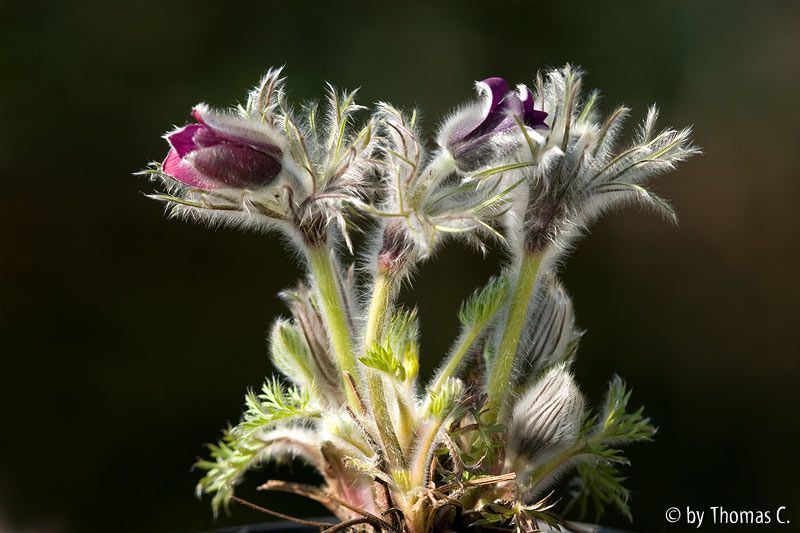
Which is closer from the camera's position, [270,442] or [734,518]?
[270,442]

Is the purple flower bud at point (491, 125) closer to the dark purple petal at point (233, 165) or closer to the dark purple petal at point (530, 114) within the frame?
the dark purple petal at point (530, 114)

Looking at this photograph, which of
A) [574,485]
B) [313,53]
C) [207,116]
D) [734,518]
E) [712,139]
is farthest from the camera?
[712,139]

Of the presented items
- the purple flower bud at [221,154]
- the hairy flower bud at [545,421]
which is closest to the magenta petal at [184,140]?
the purple flower bud at [221,154]

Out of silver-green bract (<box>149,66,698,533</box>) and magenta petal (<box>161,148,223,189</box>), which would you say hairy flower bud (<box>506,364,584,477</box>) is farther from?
magenta petal (<box>161,148,223,189</box>)

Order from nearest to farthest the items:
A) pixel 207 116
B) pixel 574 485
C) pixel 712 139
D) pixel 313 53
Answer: pixel 207 116
pixel 574 485
pixel 313 53
pixel 712 139

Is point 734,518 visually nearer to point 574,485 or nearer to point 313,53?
point 574,485

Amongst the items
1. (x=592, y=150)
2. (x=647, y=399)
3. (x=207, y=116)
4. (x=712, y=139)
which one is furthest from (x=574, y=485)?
(x=712, y=139)
